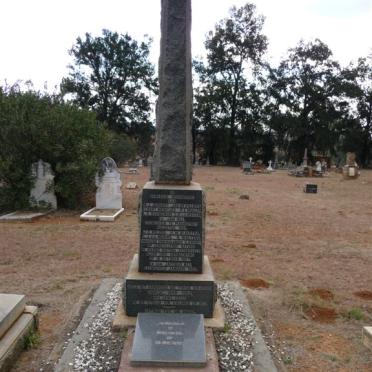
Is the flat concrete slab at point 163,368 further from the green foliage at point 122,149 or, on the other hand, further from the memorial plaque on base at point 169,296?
the green foliage at point 122,149

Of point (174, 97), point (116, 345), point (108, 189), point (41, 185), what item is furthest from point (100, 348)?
point (41, 185)

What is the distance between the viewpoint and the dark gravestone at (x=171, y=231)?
392cm

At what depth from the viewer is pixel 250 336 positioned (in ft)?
12.3

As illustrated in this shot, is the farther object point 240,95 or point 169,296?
point 240,95

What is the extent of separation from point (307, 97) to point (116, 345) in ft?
135

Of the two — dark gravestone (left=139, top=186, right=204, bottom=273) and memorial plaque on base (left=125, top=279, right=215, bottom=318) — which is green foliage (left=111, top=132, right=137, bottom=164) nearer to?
dark gravestone (left=139, top=186, right=204, bottom=273)

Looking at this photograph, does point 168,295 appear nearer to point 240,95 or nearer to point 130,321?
point 130,321

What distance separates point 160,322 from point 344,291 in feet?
10.1

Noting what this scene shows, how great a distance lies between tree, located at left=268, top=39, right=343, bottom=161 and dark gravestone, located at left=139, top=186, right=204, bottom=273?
3856 centimetres

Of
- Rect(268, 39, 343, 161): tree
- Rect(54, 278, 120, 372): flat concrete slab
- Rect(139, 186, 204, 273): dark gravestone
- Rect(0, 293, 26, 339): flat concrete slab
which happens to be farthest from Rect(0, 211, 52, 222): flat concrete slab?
Rect(268, 39, 343, 161): tree

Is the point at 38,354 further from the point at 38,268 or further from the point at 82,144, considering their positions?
the point at 82,144

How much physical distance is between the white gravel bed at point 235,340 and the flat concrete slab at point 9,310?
5.80 feet

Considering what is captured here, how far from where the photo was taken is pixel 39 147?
10812 millimetres

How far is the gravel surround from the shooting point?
3.25 m
